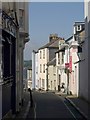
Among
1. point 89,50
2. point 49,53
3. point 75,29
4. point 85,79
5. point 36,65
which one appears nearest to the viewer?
point 89,50

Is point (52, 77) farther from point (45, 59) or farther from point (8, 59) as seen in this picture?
point (8, 59)

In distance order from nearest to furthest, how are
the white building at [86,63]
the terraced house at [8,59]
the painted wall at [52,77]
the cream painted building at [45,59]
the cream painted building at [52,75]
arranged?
the terraced house at [8,59], the white building at [86,63], the painted wall at [52,77], the cream painted building at [52,75], the cream painted building at [45,59]

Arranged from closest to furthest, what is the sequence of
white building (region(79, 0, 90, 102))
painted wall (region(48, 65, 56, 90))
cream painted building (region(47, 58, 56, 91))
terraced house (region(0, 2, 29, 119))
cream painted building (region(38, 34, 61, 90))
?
terraced house (region(0, 2, 29, 119)) < white building (region(79, 0, 90, 102)) < painted wall (region(48, 65, 56, 90)) < cream painted building (region(47, 58, 56, 91)) < cream painted building (region(38, 34, 61, 90))

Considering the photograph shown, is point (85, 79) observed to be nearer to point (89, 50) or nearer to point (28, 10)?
point (89, 50)

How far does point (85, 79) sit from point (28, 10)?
6900 mm

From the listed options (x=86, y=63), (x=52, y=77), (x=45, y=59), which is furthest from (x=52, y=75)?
(x=86, y=63)

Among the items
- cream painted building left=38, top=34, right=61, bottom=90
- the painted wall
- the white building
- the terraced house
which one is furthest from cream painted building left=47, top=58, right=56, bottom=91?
the terraced house

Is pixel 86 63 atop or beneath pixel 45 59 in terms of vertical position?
beneath

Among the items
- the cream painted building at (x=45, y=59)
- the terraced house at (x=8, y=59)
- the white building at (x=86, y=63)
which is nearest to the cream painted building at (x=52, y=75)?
the cream painted building at (x=45, y=59)

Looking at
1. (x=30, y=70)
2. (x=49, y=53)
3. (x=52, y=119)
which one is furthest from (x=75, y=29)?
(x=30, y=70)

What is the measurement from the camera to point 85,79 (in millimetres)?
33000

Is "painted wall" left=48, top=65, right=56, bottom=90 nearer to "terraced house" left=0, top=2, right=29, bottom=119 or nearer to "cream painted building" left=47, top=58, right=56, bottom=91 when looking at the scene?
"cream painted building" left=47, top=58, right=56, bottom=91

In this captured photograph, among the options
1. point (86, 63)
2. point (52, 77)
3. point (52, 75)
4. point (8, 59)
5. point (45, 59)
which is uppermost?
point (45, 59)

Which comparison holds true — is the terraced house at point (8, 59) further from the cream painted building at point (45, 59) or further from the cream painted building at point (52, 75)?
the cream painted building at point (45, 59)
